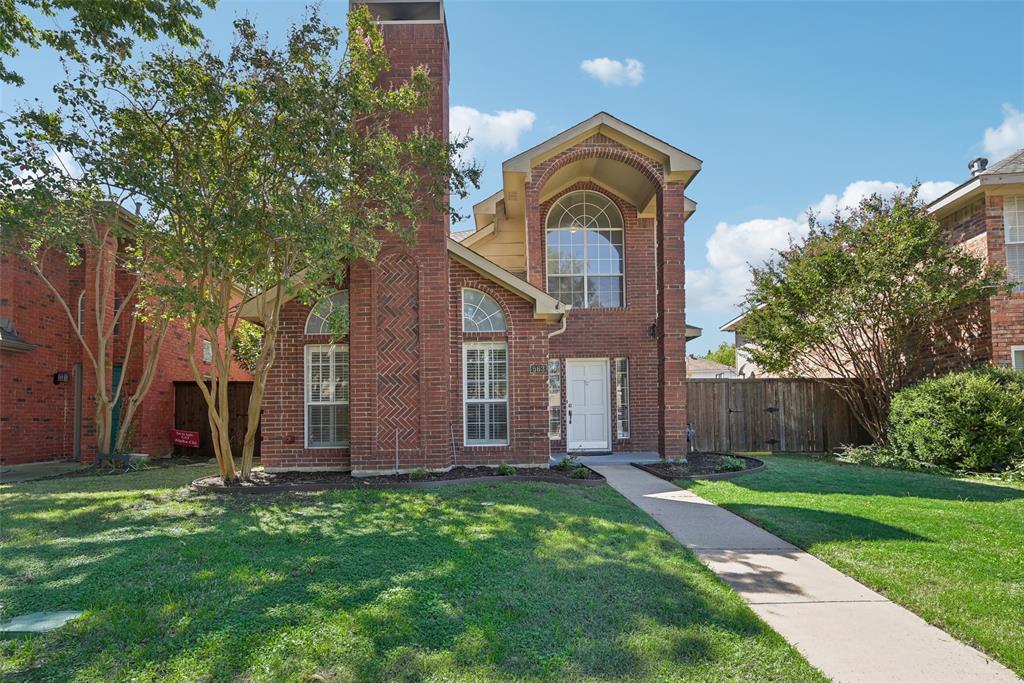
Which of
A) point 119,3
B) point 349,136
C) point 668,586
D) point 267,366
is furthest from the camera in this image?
point 267,366

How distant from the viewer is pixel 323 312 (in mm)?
10281

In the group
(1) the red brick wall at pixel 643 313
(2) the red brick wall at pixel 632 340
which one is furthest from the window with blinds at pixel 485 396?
(2) the red brick wall at pixel 632 340

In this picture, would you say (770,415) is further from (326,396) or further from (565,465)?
(326,396)

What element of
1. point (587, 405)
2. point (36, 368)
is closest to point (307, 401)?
point (587, 405)

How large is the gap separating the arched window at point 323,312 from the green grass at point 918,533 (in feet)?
22.0

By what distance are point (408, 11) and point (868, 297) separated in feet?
36.4

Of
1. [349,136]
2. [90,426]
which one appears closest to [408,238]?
[349,136]

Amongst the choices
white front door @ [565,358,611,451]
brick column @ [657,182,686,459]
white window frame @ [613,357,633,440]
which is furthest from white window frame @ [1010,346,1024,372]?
white front door @ [565,358,611,451]

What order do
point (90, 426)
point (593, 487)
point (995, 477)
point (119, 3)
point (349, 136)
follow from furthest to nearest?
point (90, 426) < point (995, 477) < point (593, 487) < point (349, 136) < point (119, 3)

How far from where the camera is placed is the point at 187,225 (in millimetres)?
8414

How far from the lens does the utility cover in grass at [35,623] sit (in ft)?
11.8

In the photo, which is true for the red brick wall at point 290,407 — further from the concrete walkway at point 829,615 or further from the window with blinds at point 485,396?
the concrete walkway at point 829,615

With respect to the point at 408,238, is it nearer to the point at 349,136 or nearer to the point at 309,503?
the point at 349,136

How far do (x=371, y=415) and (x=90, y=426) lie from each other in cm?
938
